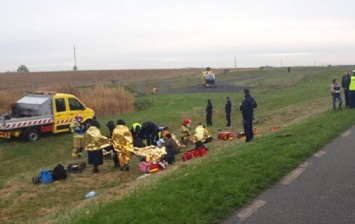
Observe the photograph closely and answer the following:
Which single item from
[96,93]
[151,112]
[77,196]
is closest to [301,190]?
[77,196]

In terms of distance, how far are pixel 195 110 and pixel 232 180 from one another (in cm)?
2209

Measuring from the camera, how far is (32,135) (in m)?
19.5

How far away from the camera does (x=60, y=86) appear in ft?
99.1

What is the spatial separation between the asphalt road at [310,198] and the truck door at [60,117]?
15.1 m

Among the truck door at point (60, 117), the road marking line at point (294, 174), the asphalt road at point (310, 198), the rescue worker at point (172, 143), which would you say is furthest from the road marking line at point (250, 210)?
the truck door at point (60, 117)

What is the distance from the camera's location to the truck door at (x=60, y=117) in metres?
20.7

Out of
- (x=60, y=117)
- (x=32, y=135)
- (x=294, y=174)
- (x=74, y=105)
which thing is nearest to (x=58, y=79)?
(x=74, y=105)

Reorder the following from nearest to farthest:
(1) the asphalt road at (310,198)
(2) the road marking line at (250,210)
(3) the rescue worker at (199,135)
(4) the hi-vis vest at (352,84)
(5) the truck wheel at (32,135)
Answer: (1) the asphalt road at (310,198) → (2) the road marking line at (250,210) → (3) the rescue worker at (199,135) → (4) the hi-vis vest at (352,84) → (5) the truck wheel at (32,135)

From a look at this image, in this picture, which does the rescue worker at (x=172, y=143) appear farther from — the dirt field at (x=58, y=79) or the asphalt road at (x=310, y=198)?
the dirt field at (x=58, y=79)

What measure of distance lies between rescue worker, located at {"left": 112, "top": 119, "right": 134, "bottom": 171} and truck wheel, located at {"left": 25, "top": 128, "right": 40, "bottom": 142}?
8.69 metres

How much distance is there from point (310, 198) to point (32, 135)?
52.8 feet

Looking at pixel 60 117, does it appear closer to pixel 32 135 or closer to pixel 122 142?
pixel 32 135

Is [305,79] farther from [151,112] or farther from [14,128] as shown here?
[14,128]

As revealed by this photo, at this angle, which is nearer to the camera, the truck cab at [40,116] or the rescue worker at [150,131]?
the rescue worker at [150,131]
